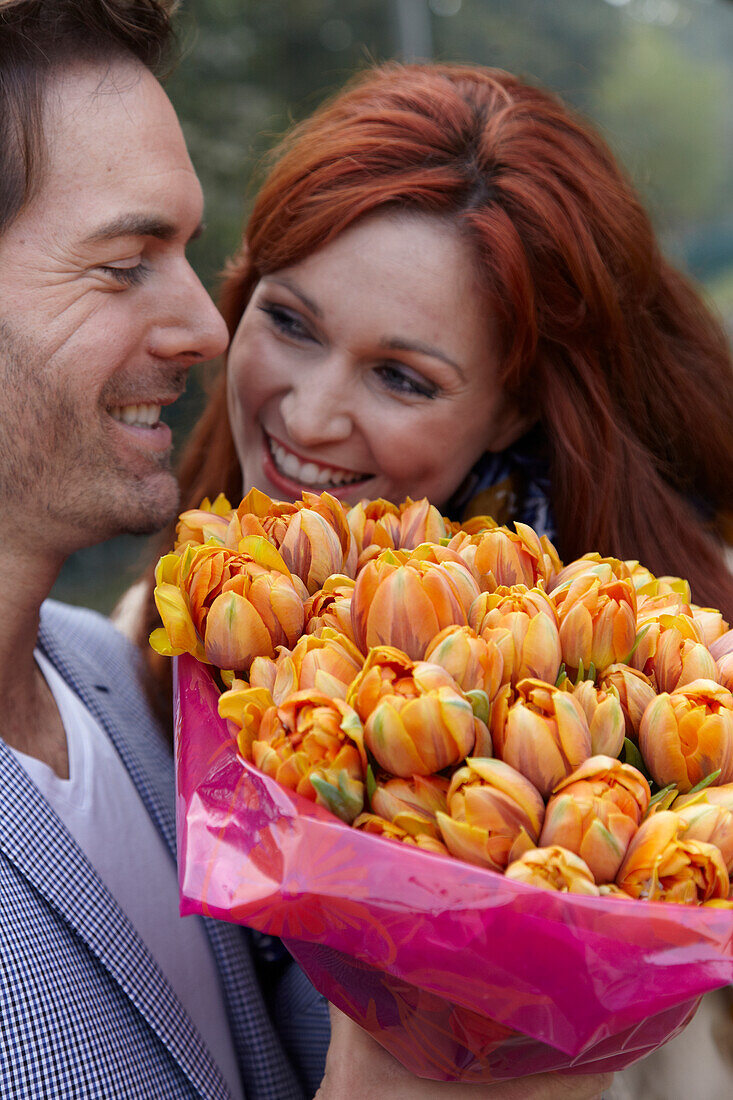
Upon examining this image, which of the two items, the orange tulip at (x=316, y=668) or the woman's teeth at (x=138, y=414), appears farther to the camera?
the woman's teeth at (x=138, y=414)

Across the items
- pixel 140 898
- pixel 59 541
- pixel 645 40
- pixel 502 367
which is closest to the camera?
pixel 140 898

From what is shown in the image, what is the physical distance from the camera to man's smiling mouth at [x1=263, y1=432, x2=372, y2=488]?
1.97 m

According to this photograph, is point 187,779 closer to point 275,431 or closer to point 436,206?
point 275,431

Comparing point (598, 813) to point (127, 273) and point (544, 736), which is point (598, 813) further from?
point (127, 273)

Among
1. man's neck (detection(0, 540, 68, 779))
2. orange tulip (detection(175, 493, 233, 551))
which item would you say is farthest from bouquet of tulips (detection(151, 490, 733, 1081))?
man's neck (detection(0, 540, 68, 779))

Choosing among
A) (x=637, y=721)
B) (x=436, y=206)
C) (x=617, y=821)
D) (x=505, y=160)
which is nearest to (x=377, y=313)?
(x=436, y=206)

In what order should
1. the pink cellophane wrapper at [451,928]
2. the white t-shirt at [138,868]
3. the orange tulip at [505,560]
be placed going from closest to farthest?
the pink cellophane wrapper at [451,928]
the orange tulip at [505,560]
the white t-shirt at [138,868]

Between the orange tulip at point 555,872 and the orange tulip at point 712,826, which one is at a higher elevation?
the orange tulip at point 712,826

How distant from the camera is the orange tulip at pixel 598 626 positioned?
3.07 ft

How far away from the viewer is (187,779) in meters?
0.93

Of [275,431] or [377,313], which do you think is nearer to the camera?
[377,313]

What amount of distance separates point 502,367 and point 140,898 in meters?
1.24

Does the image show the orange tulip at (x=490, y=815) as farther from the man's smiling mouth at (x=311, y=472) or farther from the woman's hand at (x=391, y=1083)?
the man's smiling mouth at (x=311, y=472)

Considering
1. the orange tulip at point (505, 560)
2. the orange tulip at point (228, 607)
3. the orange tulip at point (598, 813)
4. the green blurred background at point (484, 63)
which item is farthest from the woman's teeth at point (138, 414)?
the green blurred background at point (484, 63)
